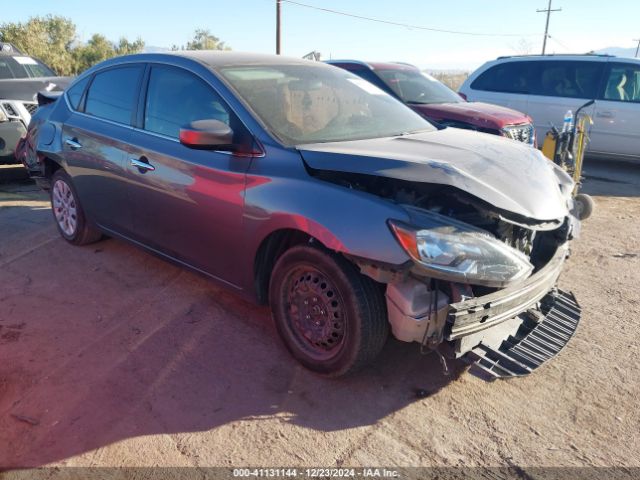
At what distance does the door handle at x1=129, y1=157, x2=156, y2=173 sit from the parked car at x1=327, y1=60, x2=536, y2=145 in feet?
13.2

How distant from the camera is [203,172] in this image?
3379mm

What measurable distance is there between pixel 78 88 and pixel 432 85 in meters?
5.37

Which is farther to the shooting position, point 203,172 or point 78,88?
point 78,88

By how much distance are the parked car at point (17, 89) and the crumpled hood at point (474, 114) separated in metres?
5.77

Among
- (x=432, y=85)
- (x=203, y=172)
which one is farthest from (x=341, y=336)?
(x=432, y=85)

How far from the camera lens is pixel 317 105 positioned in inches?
143

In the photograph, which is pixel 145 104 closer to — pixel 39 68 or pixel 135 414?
Answer: pixel 135 414

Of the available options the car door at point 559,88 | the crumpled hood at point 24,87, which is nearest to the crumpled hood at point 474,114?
the car door at point 559,88

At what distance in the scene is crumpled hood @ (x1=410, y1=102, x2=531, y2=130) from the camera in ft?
23.0

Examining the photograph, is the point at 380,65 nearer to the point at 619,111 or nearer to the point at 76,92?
the point at 619,111

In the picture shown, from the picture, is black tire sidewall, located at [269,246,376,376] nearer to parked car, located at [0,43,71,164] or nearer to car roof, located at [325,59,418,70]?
car roof, located at [325,59,418,70]

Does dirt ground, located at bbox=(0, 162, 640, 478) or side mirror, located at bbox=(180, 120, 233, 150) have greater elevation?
side mirror, located at bbox=(180, 120, 233, 150)

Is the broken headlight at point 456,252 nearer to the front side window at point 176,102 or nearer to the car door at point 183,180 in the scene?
the car door at point 183,180

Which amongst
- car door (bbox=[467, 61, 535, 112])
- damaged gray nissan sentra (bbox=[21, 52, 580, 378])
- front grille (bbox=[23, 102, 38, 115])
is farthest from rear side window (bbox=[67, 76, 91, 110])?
car door (bbox=[467, 61, 535, 112])
